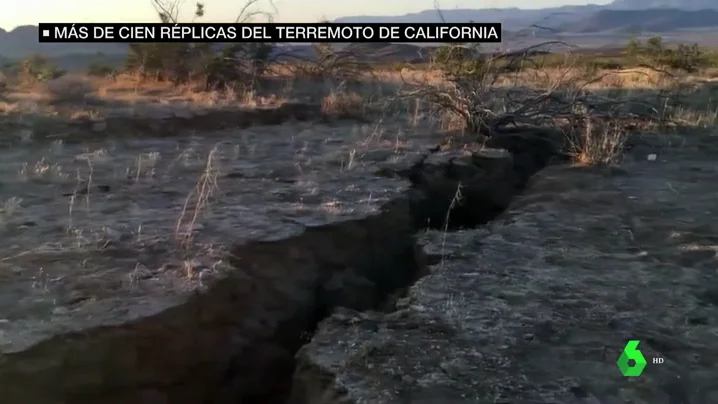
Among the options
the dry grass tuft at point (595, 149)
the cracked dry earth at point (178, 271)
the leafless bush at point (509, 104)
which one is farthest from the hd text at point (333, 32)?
the cracked dry earth at point (178, 271)

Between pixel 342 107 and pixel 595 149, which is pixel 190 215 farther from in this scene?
pixel 342 107

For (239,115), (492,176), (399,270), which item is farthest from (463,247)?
(239,115)

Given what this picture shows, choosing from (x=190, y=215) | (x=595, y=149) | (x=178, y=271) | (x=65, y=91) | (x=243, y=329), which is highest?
(x=65, y=91)

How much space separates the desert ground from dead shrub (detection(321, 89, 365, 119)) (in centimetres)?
208

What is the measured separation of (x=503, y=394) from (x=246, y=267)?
173 cm

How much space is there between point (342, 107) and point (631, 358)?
7.75 metres

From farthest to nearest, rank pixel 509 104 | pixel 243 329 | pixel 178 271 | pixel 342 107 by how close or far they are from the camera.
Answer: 1. pixel 342 107
2. pixel 509 104
3. pixel 178 271
4. pixel 243 329

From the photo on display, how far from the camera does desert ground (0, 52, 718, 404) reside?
306cm

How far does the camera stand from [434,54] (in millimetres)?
9414

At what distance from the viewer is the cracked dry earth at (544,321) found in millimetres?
2883

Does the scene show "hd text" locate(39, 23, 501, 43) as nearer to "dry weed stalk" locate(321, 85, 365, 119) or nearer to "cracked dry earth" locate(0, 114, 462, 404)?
"dry weed stalk" locate(321, 85, 365, 119)

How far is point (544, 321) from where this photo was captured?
3453 millimetres

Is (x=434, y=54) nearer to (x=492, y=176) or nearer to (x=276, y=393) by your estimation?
(x=492, y=176)

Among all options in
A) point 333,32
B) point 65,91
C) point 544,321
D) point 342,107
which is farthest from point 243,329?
point 65,91
